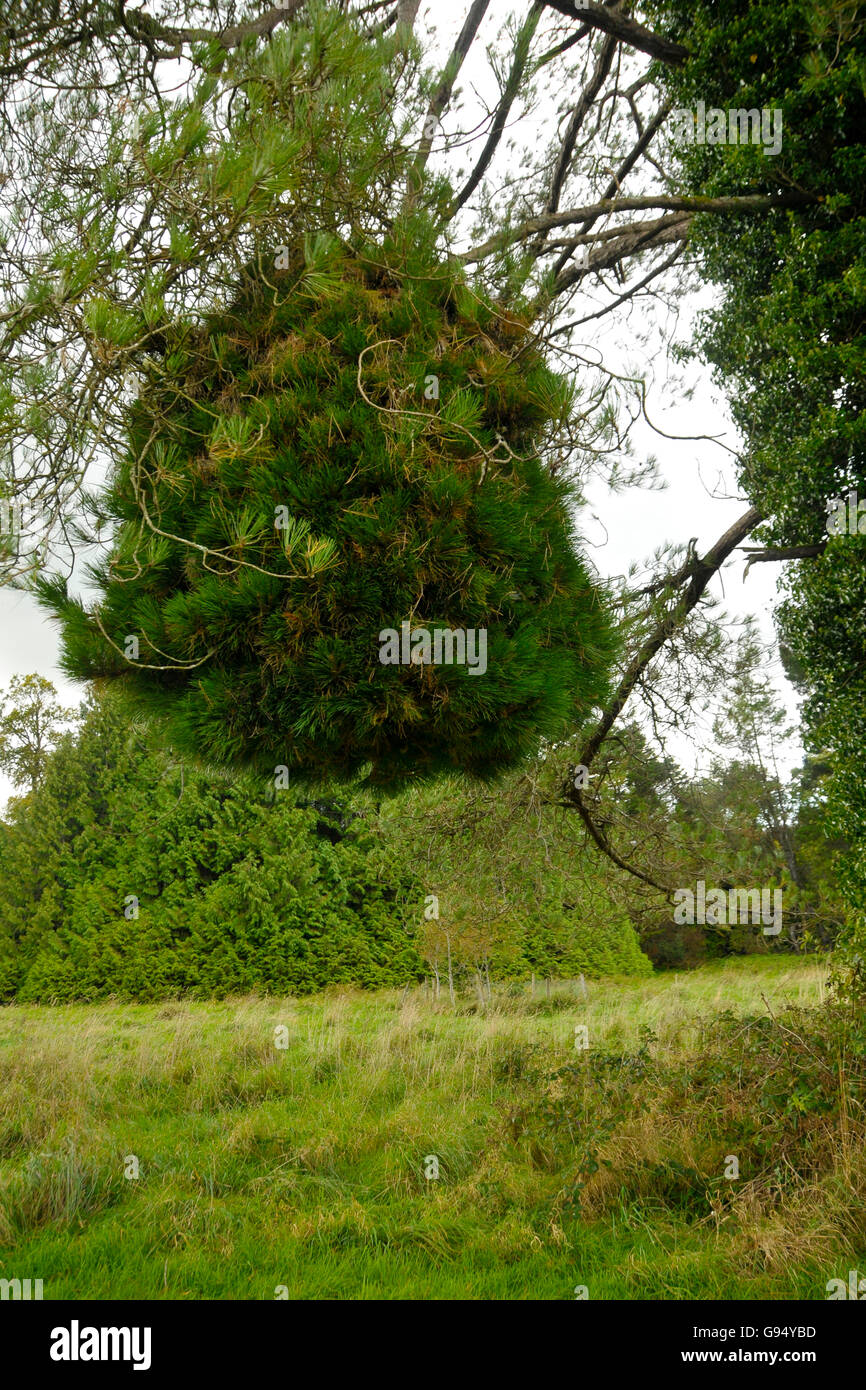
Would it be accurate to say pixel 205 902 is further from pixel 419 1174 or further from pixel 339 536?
pixel 339 536

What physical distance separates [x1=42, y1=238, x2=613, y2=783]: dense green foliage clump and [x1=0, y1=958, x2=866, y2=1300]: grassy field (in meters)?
2.35

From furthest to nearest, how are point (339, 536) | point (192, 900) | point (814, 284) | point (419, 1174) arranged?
point (192, 900)
point (419, 1174)
point (814, 284)
point (339, 536)

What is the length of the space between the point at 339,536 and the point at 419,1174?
3.79 m

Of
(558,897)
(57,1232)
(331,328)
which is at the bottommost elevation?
(57,1232)

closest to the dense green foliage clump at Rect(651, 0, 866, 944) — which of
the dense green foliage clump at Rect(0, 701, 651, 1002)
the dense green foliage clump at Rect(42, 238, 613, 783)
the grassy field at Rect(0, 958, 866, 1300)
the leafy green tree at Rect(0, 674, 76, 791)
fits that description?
the grassy field at Rect(0, 958, 866, 1300)

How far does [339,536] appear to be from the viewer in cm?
241

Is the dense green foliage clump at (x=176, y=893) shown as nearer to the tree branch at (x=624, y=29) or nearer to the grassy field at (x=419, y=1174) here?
the grassy field at (x=419, y=1174)

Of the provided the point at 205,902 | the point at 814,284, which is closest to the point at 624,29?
the point at 814,284

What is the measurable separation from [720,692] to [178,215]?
171 inches

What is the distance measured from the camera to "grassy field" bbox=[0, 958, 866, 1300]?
3592 millimetres

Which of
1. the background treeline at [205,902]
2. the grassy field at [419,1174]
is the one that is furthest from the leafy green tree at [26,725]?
the grassy field at [419,1174]
